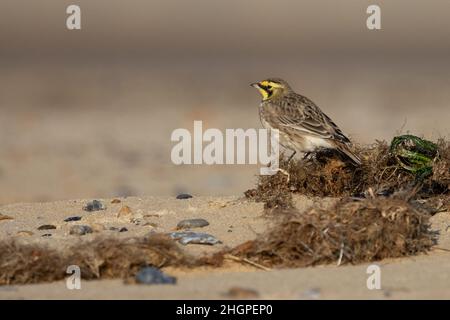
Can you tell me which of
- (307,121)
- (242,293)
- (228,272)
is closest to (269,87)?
(307,121)

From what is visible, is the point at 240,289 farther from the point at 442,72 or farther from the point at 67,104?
the point at 442,72

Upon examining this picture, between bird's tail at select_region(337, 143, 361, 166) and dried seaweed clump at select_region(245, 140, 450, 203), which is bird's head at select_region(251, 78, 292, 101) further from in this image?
dried seaweed clump at select_region(245, 140, 450, 203)

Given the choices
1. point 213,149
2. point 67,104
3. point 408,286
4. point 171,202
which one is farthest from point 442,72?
point 408,286

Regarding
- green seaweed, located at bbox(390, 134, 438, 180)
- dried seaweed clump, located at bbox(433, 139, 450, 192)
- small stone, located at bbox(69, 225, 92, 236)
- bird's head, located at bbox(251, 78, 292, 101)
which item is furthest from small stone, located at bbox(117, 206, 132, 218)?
bird's head, located at bbox(251, 78, 292, 101)

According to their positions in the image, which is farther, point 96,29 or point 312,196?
point 96,29

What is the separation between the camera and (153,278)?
7617 mm

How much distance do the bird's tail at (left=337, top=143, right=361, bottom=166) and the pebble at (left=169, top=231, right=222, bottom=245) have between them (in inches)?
73.7

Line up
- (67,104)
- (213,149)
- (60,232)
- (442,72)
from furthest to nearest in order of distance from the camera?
(442,72)
(67,104)
(213,149)
(60,232)

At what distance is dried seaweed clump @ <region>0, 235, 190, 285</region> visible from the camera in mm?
7902

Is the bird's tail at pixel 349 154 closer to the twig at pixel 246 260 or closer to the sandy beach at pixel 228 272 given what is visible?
the sandy beach at pixel 228 272

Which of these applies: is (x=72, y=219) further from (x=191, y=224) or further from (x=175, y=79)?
(x=175, y=79)

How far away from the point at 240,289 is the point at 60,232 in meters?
2.93

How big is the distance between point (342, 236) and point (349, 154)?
231 cm

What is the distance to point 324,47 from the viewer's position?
42875 millimetres
